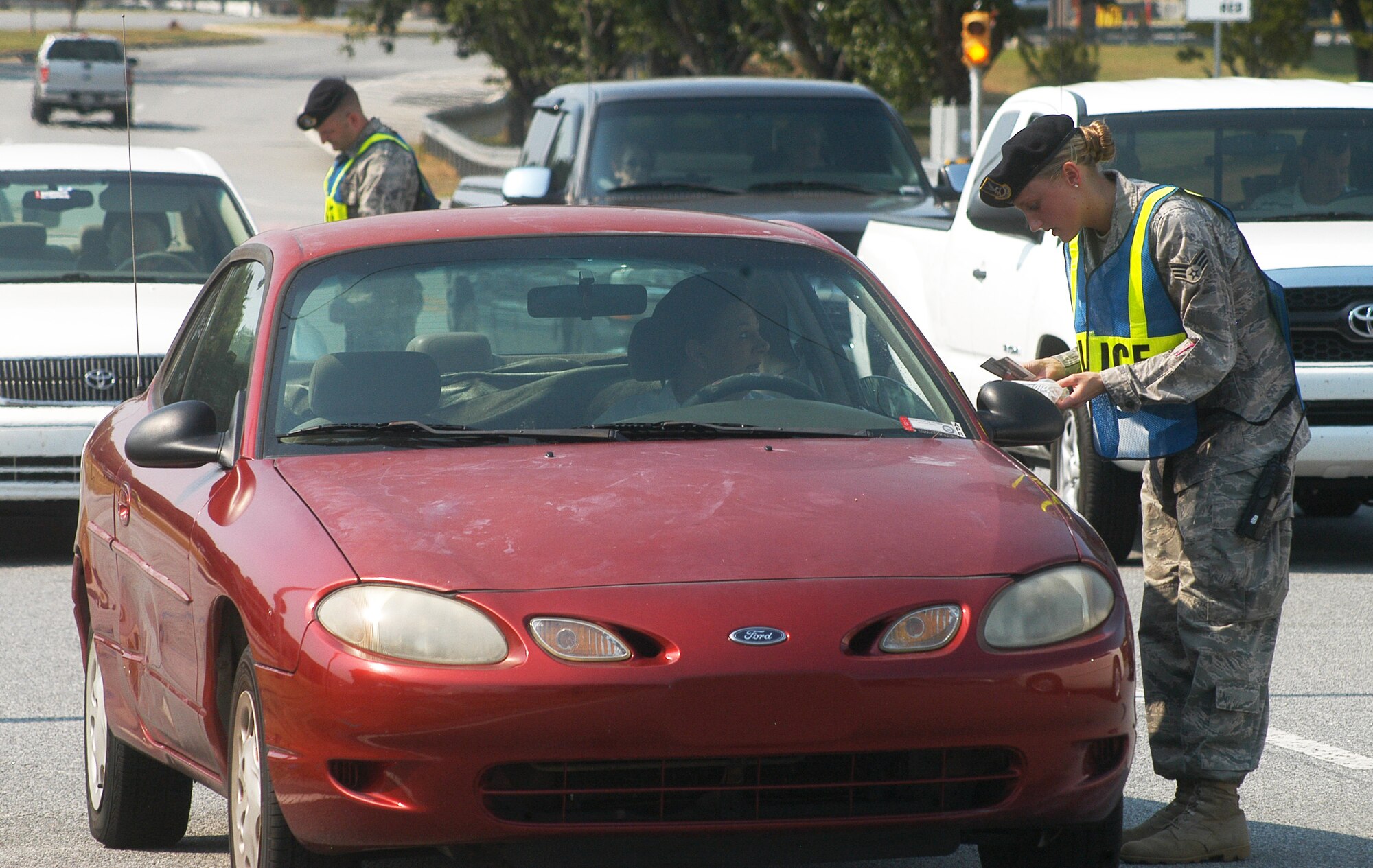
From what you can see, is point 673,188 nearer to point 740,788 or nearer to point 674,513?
point 674,513

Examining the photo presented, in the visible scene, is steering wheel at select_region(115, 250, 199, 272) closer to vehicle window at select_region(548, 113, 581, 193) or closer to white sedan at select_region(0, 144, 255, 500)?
white sedan at select_region(0, 144, 255, 500)

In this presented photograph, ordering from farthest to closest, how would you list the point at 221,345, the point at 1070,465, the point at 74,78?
the point at 74,78, the point at 1070,465, the point at 221,345

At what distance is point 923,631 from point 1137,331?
144 cm

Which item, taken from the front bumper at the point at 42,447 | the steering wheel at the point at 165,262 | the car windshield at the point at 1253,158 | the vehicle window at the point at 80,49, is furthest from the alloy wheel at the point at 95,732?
the vehicle window at the point at 80,49

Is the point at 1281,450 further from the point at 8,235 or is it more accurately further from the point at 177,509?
the point at 8,235

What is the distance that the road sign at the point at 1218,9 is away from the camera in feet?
62.1

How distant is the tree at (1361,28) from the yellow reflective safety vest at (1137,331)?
84.8ft

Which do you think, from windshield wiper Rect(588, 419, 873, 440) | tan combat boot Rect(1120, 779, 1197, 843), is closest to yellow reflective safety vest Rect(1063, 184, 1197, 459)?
windshield wiper Rect(588, 419, 873, 440)

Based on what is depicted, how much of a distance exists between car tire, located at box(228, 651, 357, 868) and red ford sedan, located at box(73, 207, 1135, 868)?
1 cm

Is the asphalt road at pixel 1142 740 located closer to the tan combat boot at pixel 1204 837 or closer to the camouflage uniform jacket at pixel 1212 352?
the tan combat boot at pixel 1204 837

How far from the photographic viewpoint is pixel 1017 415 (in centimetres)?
495

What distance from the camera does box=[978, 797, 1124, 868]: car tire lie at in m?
→ 4.21

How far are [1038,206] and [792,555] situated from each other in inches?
56.5

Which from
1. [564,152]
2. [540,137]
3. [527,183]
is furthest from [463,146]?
[527,183]
